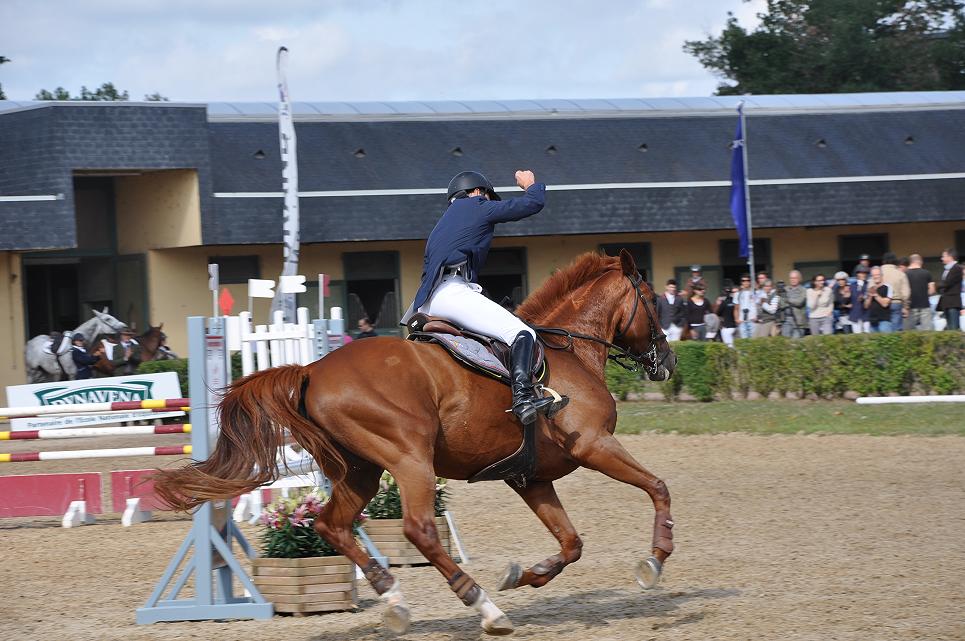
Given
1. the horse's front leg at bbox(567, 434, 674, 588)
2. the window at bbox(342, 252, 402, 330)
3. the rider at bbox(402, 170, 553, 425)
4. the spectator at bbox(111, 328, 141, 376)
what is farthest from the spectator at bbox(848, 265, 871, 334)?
the rider at bbox(402, 170, 553, 425)

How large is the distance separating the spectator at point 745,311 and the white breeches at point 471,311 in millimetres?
14294

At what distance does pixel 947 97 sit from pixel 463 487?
2496cm

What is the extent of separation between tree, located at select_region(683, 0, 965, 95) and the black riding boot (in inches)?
1841

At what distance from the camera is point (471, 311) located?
6.40 m

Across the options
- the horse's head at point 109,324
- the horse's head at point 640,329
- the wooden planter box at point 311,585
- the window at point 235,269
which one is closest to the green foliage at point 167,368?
the horse's head at point 109,324

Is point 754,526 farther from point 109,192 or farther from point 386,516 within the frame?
point 109,192

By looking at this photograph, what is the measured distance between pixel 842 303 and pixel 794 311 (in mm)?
876

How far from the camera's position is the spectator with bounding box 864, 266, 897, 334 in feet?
60.3

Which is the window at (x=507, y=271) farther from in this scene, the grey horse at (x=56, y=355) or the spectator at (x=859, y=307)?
the grey horse at (x=56, y=355)

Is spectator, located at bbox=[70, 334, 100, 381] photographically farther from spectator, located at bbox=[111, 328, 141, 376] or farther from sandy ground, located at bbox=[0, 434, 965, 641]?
sandy ground, located at bbox=[0, 434, 965, 641]

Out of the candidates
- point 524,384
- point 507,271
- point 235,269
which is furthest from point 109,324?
point 524,384

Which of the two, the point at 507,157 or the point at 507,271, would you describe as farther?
the point at 507,157

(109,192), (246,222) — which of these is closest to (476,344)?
(246,222)

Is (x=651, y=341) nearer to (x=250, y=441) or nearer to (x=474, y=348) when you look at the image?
(x=474, y=348)
